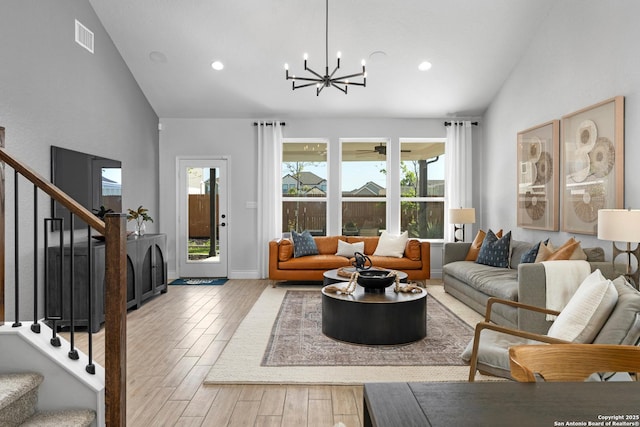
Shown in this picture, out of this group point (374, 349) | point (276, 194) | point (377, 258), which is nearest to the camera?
point (374, 349)

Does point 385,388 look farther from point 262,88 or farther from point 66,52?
point 262,88

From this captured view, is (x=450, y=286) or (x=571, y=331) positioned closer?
(x=571, y=331)

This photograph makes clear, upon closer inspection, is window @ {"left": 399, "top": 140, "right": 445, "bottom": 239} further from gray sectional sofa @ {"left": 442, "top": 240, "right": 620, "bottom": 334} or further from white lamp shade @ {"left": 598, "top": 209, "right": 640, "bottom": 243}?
white lamp shade @ {"left": 598, "top": 209, "right": 640, "bottom": 243}

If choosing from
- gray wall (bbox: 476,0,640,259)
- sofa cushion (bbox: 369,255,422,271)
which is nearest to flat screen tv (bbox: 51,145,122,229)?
sofa cushion (bbox: 369,255,422,271)

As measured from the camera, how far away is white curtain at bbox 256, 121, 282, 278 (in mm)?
6938

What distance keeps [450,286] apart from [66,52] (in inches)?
204

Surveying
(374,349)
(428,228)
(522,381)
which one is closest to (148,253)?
(374,349)

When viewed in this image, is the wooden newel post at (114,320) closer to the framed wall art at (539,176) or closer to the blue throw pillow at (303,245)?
the blue throw pillow at (303,245)

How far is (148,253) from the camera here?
5.38 metres

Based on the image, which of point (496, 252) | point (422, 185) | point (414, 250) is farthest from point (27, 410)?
point (422, 185)

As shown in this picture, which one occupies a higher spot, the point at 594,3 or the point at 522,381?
the point at 594,3

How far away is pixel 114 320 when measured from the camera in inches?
82.8

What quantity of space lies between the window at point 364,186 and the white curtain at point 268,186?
43.1 inches

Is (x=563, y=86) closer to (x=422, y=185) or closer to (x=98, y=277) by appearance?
(x=422, y=185)
